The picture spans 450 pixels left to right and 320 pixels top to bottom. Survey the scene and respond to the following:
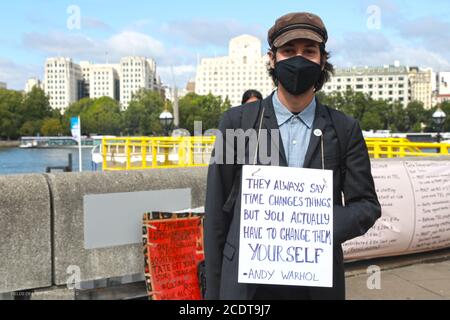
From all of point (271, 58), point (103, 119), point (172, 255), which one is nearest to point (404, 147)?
point (172, 255)

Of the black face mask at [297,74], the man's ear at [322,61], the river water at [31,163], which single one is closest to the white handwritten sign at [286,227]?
the black face mask at [297,74]

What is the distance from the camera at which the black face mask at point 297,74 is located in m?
2.22

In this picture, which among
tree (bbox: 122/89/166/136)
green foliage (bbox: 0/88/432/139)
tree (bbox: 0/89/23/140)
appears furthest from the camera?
tree (bbox: 0/89/23/140)

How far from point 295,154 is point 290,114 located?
18 centimetres

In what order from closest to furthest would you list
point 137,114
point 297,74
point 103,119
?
1. point 297,74
2. point 137,114
3. point 103,119

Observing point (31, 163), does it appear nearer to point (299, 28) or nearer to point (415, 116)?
point (299, 28)

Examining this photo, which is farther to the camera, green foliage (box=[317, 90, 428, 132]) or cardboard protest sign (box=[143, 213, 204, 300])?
green foliage (box=[317, 90, 428, 132])

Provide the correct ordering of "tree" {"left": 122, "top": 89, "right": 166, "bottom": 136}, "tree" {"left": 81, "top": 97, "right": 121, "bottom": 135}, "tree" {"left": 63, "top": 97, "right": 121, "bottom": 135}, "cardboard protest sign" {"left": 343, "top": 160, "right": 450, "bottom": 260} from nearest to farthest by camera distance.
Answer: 1. "cardboard protest sign" {"left": 343, "top": 160, "right": 450, "bottom": 260}
2. "tree" {"left": 122, "top": 89, "right": 166, "bottom": 136}
3. "tree" {"left": 81, "top": 97, "right": 121, "bottom": 135}
4. "tree" {"left": 63, "top": 97, "right": 121, "bottom": 135}

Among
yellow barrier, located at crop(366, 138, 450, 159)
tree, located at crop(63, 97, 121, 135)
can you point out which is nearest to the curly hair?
yellow barrier, located at crop(366, 138, 450, 159)

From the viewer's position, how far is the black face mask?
2219 mm

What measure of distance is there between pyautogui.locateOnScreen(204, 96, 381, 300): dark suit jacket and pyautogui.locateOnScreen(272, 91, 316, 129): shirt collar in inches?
0.9

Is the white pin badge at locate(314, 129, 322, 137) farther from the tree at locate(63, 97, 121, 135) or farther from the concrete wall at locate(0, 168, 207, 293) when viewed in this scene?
the tree at locate(63, 97, 121, 135)

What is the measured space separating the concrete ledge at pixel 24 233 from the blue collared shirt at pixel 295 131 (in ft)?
8.21

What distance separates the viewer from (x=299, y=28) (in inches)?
88.2
